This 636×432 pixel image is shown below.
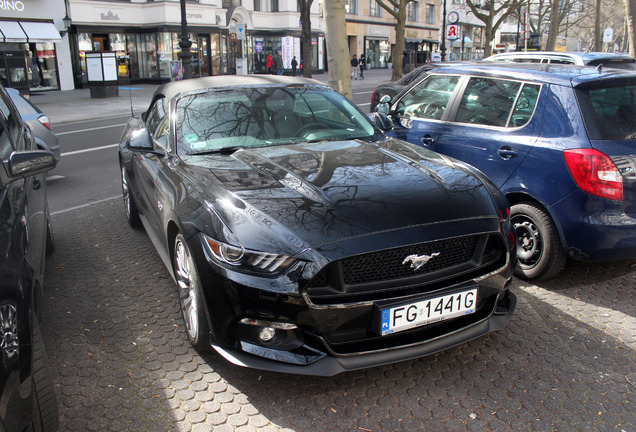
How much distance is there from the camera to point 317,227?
9.12 feet

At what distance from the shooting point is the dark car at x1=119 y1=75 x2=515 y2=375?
106 inches


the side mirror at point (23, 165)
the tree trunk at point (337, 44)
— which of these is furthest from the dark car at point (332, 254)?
the tree trunk at point (337, 44)

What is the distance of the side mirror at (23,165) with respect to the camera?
107 inches

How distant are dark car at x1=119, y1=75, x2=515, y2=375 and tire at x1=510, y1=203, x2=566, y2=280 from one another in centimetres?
96

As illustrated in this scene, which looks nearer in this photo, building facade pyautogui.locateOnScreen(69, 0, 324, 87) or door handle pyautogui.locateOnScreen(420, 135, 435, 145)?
door handle pyautogui.locateOnScreen(420, 135, 435, 145)

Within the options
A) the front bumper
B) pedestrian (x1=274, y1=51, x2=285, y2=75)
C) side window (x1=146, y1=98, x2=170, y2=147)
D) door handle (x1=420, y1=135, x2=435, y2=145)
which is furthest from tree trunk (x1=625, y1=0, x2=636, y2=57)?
pedestrian (x1=274, y1=51, x2=285, y2=75)

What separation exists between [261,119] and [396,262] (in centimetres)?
196

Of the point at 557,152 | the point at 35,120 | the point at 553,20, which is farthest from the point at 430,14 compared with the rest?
the point at 557,152

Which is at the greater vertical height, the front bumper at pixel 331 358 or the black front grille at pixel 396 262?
the black front grille at pixel 396 262

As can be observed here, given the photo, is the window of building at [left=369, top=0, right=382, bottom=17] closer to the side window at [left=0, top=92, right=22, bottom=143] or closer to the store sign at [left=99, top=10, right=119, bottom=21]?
the store sign at [left=99, top=10, right=119, bottom=21]

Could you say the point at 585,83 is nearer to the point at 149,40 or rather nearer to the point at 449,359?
the point at 449,359

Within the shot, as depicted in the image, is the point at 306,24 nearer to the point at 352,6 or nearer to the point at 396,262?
the point at 396,262

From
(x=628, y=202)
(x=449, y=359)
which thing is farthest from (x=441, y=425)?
(x=628, y=202)

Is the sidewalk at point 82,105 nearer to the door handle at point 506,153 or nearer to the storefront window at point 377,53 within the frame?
the door handle at point 506,153
